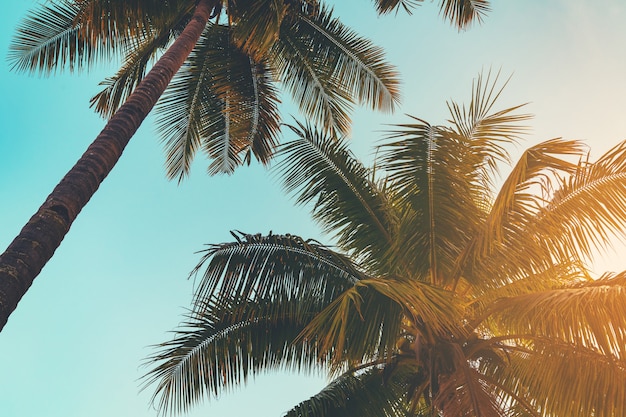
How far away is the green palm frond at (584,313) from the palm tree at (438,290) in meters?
0.03

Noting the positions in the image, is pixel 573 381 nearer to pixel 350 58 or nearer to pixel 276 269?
pixel 276 269

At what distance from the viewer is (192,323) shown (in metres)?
6.39

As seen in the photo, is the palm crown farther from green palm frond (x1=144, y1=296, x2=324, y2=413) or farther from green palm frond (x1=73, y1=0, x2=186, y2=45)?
green palm frond (x1=144, y1=296, x2=324, y2=413)

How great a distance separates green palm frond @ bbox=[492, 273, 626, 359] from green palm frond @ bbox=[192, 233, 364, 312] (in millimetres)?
1875

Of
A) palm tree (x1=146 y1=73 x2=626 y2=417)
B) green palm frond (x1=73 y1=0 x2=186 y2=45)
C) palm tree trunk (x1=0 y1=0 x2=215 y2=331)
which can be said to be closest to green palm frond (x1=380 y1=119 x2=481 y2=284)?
palm tree (x1=146 y1=73 x2=626 y2=417)

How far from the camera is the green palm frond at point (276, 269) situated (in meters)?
5.87

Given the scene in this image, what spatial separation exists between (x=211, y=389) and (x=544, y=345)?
11.8ft

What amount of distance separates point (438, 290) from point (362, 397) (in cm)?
217

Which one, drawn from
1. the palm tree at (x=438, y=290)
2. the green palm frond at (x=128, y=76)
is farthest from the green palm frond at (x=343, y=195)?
the green palm frond at (x=128, y=76)

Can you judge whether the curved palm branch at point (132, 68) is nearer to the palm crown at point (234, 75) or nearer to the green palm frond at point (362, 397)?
the palm crown at point (234, 75)

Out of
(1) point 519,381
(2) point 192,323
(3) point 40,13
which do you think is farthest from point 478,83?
(3) point 40,13

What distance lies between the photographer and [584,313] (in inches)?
183

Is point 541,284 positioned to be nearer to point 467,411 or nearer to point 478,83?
point 467,411

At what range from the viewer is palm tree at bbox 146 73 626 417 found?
531cm
